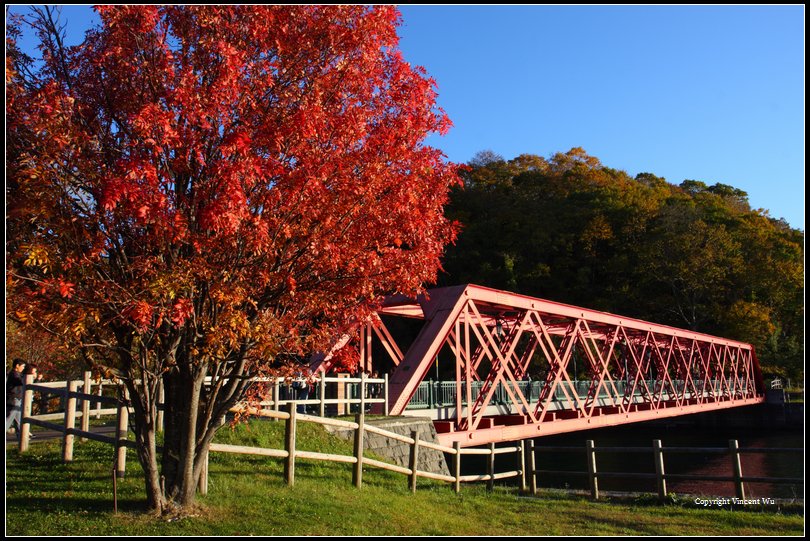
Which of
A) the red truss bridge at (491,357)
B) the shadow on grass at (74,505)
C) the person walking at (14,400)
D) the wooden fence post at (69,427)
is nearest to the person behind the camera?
the shadow on grass at (74,505)

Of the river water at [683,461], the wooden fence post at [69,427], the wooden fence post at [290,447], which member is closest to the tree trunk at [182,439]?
the wooden fence post at [290,447]

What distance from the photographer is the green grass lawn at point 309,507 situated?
799cm

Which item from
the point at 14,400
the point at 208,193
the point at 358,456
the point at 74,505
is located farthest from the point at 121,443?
the point at 208,193

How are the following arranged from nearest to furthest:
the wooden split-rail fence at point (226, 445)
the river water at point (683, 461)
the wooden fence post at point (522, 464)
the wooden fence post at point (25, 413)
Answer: the wooden split-rail fence at point (226, 445)
the wooden fence post at point (25, 413)
the wooden fence post at point (522, 464)
the river water at point (683, 461)

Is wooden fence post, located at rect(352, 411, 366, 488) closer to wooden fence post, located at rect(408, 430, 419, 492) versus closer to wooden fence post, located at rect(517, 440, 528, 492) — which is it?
wooden fence post, located at rect(408, 430, 419, 492)

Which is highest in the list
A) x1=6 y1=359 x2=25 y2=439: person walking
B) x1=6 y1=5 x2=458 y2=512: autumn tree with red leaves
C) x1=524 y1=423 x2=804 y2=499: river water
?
Result: x1=6 y1=5 x2=458 y2=512: autumn tree with red leaves

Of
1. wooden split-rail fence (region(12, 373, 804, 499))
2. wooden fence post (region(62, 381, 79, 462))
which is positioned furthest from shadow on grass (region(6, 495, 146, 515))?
wooden fence post (region(62, 381, 79, 462))

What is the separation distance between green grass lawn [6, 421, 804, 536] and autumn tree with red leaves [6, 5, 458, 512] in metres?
0.88

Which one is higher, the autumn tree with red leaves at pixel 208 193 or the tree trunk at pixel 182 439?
the autumn tree with red leaves at pixel 208 193

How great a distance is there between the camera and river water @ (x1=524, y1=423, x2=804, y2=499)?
27.0 meters

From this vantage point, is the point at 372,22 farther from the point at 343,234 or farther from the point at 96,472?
the point at 96,472

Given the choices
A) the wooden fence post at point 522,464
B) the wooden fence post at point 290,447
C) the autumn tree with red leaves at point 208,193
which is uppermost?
the autumn tree with red leaves at point 208,193

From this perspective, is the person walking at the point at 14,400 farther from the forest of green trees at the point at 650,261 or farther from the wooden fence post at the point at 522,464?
the forest of green trees at the point at 650,261

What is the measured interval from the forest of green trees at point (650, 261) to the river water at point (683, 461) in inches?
338
